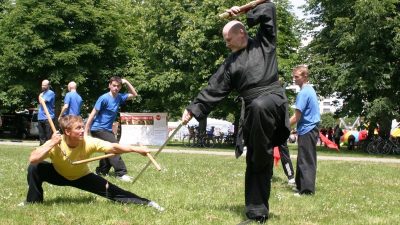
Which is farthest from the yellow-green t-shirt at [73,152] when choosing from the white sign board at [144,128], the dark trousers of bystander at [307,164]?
the white sign board at [144,128]

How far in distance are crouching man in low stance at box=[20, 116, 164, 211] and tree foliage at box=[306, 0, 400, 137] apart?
72.9ft

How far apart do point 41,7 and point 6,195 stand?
2755 centimetres

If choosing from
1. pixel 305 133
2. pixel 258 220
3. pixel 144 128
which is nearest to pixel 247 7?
pixel 258 220

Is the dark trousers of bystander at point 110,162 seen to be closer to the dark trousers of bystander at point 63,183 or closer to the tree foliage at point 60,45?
the dark trousers of bystander at point 63,183

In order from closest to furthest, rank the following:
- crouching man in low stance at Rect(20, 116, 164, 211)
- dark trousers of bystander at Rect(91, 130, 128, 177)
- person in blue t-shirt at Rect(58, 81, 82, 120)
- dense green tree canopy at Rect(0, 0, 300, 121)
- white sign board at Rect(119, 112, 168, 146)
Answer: crouching man in low stance at Rect(20, 116, 164, 211)
dark trousers of bystander at Rect(91, 130, 128, 177)
person in blue t-shirt at Rect(58, 81, 82, 120)
white sign board at Rect(119, 112, 168, 146)
dense green tree canopy at Rect(0, 0, 300, 121)

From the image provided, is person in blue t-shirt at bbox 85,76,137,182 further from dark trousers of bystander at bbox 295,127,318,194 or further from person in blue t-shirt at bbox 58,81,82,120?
person in blue t-shirt at bbox 58,81,82,120

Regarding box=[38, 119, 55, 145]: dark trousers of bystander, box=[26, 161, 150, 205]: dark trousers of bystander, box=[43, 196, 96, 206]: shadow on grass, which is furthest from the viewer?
box=[38, 119, 55, 145]: dark trousers of bystander

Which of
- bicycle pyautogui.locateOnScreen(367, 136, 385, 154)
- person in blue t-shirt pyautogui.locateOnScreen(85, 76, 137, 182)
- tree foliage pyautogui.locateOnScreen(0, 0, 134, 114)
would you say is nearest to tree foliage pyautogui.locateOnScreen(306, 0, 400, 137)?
bicycle pyautogui.locateOnScreen(367, 136, 385, 154)

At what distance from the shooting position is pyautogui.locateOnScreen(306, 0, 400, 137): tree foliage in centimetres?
2644

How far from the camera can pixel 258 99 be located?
5551 mm

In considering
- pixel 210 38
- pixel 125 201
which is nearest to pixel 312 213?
pixel 125 201

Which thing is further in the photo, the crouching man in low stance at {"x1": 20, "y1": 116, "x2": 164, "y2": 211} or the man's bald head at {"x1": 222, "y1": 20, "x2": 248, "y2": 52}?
the crouching man in low stance at {"x1": 20, "y1": 116, "x2": 164, "y2": 211}

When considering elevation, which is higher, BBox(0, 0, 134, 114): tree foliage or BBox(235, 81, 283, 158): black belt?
BBox(0, 0, 134, 114): tree foliage

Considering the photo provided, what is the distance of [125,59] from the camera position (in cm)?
3619
